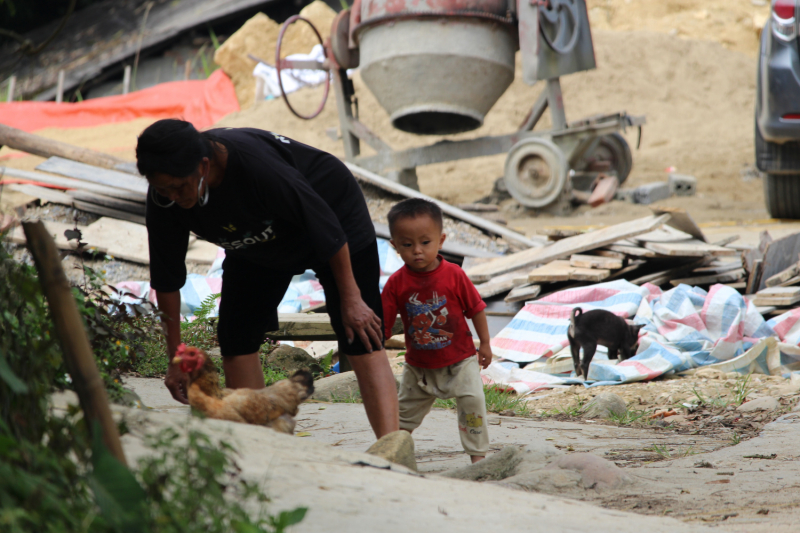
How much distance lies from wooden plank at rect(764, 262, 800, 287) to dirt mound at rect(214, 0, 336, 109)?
1322 centimetres

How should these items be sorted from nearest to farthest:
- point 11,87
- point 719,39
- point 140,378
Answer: point 140,378 < point 11,87 < point 719,39

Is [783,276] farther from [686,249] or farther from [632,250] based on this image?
[632,250]

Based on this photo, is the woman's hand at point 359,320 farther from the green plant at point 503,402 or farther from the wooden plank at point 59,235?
the wooden plank at point 59,235

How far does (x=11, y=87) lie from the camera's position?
1616 centimetres

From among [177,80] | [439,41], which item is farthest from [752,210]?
[177,80]

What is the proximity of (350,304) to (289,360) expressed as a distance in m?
2.46

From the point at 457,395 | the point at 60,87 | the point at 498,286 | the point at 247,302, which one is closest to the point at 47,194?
the point at 498,286

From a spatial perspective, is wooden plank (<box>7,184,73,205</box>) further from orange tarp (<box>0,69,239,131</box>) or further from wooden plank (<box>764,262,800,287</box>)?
orange tarp (<box>0,69,239,131</box>)

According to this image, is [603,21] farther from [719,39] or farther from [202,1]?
[202,1]

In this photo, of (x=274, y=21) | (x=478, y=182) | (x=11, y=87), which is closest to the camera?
(x=478, y=182)

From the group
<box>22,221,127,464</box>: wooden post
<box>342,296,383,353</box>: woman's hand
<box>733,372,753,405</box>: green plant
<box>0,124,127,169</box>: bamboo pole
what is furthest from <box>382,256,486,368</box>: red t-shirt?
<box>0,124,127,169</box>: bamboo pole

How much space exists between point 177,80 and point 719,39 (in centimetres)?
1491

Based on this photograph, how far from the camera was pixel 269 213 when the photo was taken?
2564mm

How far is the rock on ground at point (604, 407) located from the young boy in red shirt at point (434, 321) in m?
1.26
